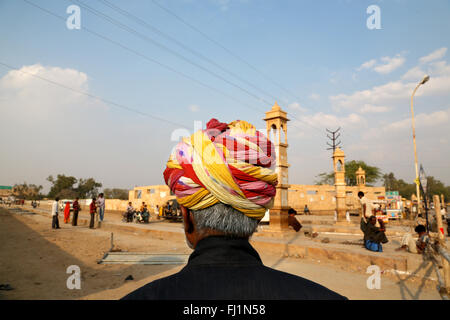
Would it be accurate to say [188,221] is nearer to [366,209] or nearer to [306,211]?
[366,209]

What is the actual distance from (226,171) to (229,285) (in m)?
0.47

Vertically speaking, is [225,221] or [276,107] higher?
[276,107]

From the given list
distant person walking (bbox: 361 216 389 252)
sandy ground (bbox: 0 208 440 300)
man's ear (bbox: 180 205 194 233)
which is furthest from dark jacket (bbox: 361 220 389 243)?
man's ear (bbox: 180 205 194 233)

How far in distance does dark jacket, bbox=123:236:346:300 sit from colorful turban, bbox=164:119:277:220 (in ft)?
0.92

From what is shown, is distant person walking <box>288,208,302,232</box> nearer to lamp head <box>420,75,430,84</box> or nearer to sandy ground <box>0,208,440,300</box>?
sandy ground <box>0,208,440,300</box>

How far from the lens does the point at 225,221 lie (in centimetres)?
114

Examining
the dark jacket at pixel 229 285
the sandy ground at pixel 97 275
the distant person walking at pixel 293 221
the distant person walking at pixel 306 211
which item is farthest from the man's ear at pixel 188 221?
the distant person walking at pixel 306 211

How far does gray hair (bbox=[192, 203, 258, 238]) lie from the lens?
112 centimetres

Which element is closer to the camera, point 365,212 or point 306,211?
point 365,212

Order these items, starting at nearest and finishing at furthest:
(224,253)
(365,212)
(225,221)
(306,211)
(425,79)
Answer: (224,253) < (225,221) < (365,212) < (425,79) < (306,211)

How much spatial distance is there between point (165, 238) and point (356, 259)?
834 centimetres

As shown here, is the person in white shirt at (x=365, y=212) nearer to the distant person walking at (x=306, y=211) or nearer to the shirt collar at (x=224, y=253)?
the shirt collar at (x=224, y=253)

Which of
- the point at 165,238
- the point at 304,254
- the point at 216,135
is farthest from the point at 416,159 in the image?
the point at 216,135

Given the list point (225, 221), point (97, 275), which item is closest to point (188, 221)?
point (225, 221)
